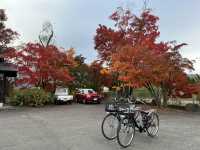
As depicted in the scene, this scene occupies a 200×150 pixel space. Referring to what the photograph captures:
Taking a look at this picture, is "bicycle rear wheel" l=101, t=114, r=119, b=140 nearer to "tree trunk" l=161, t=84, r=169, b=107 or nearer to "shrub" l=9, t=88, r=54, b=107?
"tree trunk" l=161, t=84, r=169, b=107

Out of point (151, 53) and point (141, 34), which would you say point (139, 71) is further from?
point (141, 34)

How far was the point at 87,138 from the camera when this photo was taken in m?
9.14

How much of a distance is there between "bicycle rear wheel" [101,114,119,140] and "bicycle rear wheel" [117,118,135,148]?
39 cm

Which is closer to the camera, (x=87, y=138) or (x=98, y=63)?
(x=87, y=138)

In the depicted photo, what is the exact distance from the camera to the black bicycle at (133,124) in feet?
27.0

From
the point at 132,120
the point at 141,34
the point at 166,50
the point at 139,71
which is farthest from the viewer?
the point at 141,34

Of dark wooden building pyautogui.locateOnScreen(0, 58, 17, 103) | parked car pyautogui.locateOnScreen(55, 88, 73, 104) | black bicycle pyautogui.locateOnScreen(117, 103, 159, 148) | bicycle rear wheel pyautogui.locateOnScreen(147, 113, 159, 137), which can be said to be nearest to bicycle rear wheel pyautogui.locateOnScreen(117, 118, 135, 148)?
black bicycle pyautogui.locateOnScreen(117, 103, 159, 148)

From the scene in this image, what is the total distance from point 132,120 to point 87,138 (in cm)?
144

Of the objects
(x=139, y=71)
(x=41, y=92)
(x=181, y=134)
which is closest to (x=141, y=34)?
(x=139, y=71)

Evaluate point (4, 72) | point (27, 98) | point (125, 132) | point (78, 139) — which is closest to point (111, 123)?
point (125, 132)

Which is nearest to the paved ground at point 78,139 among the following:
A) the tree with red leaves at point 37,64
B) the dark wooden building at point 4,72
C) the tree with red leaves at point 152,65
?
the tree with red leaves at point 152,65

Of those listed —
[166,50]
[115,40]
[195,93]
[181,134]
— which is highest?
[115,40]

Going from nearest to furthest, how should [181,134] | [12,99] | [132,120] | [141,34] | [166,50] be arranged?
[132,120] → [181,134] → [166,50] → [12,99] → [141,34]

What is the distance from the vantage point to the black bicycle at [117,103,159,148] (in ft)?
27.0
